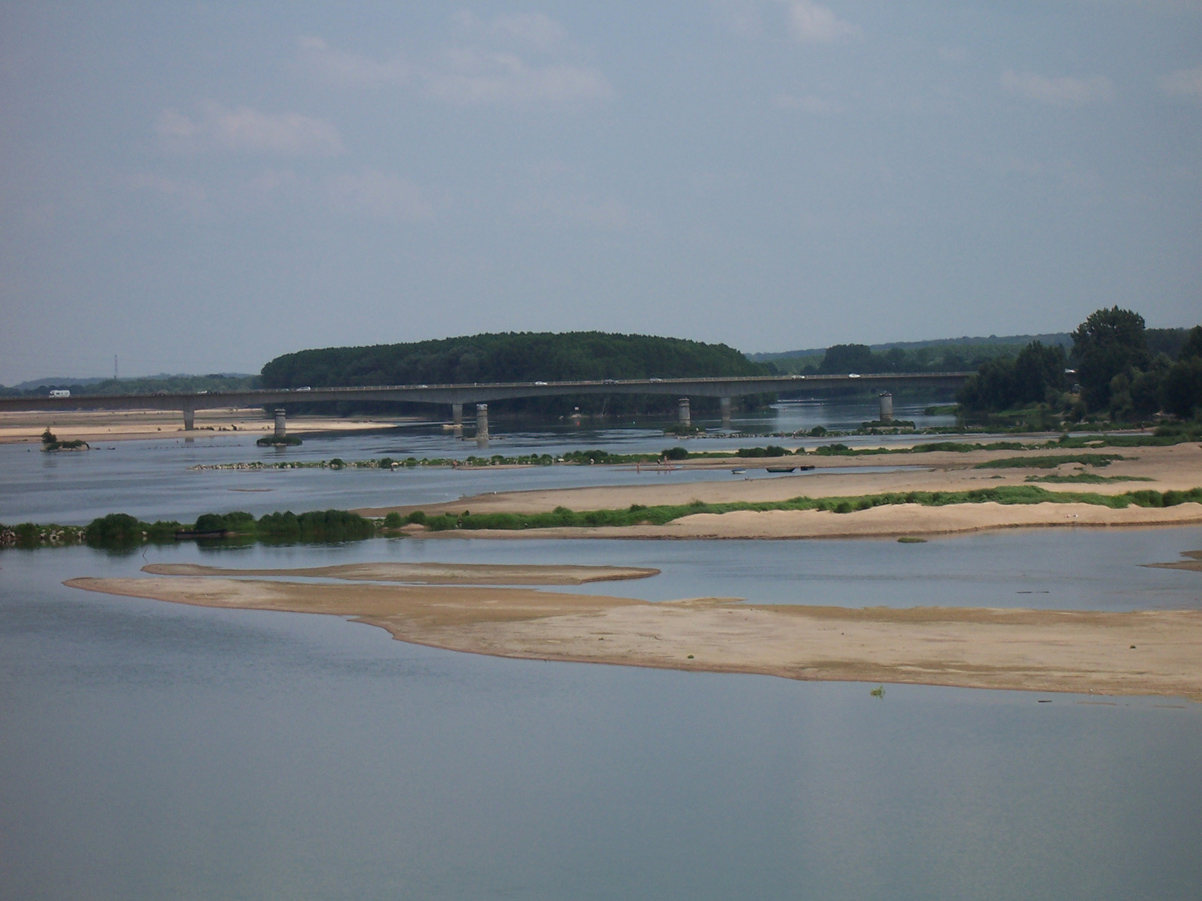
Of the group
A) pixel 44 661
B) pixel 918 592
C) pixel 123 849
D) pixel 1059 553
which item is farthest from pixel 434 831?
pixel 1059 553

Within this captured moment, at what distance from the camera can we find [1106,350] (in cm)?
12469

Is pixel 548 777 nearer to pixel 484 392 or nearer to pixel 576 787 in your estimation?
pixel 576 787

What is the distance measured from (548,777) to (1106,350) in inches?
4583

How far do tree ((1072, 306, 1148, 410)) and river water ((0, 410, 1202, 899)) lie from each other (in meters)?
96.5

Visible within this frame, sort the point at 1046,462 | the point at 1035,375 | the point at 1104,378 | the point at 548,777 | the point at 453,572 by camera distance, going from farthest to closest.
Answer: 1. the point at 1035,375
2. the point at 1104,378
3. the point at 1046,462
4. the point at 453,572
5. the point at 548,777

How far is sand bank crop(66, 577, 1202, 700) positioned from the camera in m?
24.0

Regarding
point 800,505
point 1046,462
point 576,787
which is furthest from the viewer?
point 1046,462

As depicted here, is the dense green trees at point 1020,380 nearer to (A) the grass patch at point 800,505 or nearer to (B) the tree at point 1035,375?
(B) the tree at point 1035,375

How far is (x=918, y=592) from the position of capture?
33625mm

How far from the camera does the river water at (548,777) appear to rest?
1648 cm

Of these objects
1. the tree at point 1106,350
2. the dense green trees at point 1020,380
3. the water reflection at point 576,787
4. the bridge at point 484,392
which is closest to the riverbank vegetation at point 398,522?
the water reflection at point 576,787

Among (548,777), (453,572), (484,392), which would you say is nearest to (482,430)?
(484,392)

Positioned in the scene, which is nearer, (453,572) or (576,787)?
Result: (576,787)

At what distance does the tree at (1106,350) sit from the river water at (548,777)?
9648 centimetres
